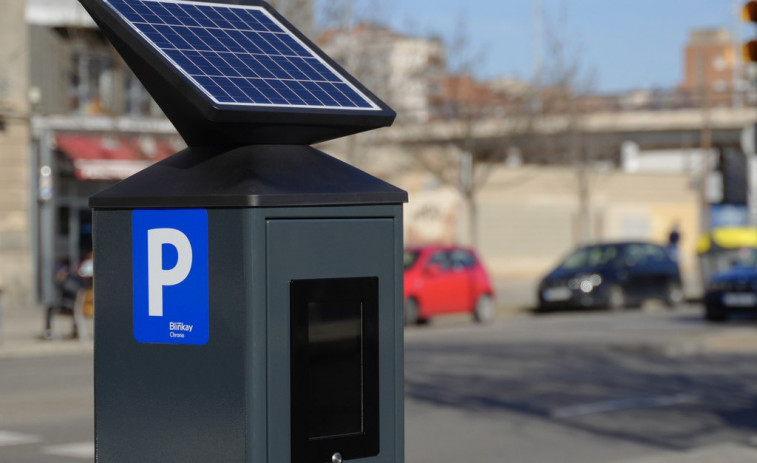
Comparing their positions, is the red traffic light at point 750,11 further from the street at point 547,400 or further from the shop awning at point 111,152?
the shop awning at point 111,152

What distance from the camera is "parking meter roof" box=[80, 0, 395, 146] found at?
333cm

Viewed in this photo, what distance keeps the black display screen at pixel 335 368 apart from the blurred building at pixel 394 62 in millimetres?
24651

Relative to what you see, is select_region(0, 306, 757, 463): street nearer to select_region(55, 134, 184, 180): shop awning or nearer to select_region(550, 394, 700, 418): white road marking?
select_region(550, 394, 700, 418): white road marking

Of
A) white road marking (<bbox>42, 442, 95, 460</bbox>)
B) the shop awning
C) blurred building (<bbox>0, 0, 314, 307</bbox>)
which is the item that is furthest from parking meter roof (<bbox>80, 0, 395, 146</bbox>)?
the shop awning

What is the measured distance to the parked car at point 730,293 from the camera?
75.5 feet

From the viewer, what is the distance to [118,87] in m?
30.3

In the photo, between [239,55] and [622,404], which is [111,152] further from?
[239,55]

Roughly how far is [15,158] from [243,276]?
80.8 feet

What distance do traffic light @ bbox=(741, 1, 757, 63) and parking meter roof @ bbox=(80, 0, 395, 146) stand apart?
6.87 meters

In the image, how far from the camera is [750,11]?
1002cm

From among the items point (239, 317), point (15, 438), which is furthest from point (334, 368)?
point (15, 438)

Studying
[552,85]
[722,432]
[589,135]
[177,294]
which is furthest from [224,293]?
[589,135]

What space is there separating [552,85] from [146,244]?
127ft

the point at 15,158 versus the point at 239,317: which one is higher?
the point at 15,158
